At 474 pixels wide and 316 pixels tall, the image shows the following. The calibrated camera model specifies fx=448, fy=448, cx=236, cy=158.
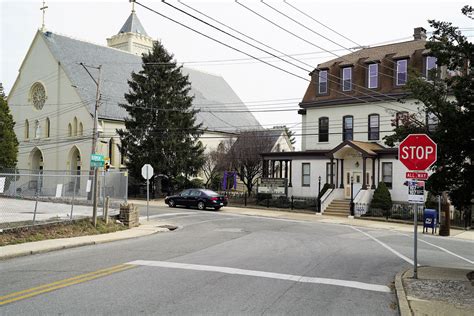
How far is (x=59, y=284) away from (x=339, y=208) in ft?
84.2

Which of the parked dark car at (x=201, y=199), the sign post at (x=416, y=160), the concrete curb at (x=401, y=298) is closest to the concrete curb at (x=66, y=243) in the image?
the concrete curb at (x=401, y=298)

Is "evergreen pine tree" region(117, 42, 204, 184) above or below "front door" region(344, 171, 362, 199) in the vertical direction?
above

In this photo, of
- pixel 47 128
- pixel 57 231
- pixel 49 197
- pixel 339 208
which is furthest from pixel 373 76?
pixel 47 128

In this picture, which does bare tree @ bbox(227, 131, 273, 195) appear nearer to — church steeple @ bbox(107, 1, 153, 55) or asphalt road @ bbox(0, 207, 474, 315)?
asphalt road @ bbox(0, 207, 474, 315)

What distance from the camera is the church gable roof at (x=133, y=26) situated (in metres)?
75.5

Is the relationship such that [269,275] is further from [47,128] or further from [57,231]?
[47,128]

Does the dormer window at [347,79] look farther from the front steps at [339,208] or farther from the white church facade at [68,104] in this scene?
the white church facade at [68,104]

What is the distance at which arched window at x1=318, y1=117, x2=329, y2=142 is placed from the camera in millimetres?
37250

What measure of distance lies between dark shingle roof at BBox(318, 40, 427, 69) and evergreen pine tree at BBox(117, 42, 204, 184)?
1405 centimetres

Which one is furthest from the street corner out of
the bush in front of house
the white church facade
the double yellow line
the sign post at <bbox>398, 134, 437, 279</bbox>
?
the white church facade

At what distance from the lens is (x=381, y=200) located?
29.7m

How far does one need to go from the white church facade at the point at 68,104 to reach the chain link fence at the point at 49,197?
2472 centimetres

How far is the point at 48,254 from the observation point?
12250 millimetres

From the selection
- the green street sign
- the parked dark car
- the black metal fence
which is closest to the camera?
the green street sign
